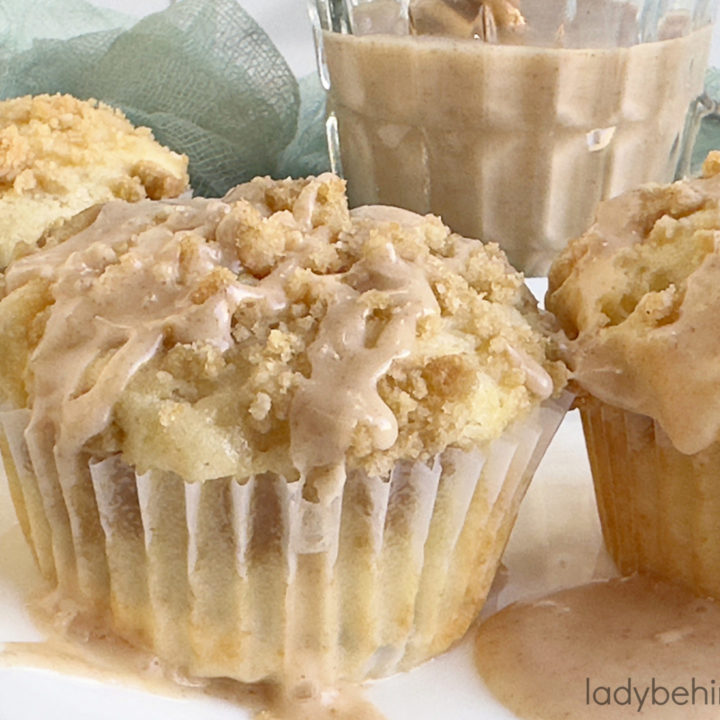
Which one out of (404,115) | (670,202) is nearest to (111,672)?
(670,202)

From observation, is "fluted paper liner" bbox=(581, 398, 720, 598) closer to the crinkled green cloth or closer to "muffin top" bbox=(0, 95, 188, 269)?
"muffin top" bbox=(0, 95, 188, 269)

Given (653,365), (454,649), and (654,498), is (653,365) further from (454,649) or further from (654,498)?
(454,649)

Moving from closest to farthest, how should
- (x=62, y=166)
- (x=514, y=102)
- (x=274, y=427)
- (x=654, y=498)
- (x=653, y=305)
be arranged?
(x=274, y=427)
(x=653, y=305)
(x=654, y=498)
(x=62, y=166)
(x=514, y=102)

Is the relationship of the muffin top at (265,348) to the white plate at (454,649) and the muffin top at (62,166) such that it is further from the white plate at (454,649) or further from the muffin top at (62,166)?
the muffin top at (62,166)

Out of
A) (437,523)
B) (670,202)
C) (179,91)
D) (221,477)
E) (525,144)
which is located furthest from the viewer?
(179,91)

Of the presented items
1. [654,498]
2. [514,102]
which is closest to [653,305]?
[654,498]

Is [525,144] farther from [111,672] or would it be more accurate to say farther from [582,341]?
[111,672]
